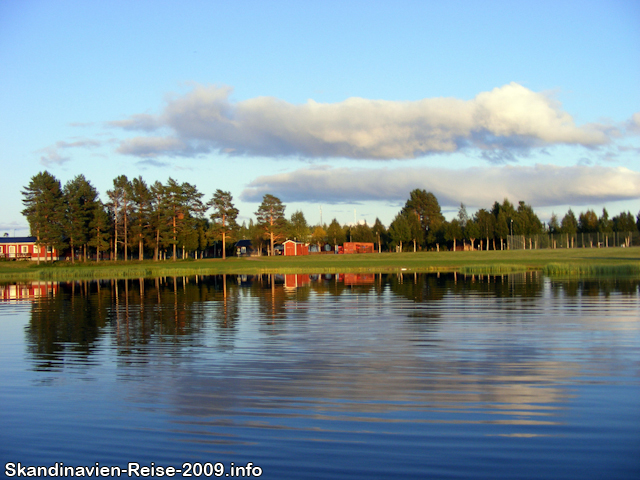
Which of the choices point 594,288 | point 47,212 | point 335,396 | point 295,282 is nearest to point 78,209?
point 47,212

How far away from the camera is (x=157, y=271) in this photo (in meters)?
69.9

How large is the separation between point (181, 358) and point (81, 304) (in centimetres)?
1962

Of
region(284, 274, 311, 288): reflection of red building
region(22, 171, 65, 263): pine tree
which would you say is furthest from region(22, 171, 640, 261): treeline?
region(284, 274, 311, 288): reflection of red building

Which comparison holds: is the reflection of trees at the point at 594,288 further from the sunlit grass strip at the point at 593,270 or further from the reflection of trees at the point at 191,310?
the sunlit grass strip at the point at 593,270

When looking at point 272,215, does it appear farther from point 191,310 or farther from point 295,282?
point 191,310

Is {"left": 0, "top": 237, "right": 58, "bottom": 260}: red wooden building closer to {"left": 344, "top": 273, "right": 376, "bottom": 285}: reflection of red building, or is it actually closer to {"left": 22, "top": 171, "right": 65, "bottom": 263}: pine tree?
{"left": 22, "top": 171, "right": 65, "bottom": 263}: pine tree

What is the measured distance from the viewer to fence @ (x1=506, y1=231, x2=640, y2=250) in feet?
391

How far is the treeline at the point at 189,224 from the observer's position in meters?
98.4

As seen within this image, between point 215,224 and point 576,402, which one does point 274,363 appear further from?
point 215,224

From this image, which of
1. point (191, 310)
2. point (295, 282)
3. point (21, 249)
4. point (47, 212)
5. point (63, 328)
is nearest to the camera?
point (63, 328)

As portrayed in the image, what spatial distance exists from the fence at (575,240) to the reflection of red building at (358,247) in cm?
3997

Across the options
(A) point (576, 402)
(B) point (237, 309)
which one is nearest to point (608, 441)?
(A) point (576, 402)

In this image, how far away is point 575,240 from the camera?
4906 inches

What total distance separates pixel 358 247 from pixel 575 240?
57290 mm
